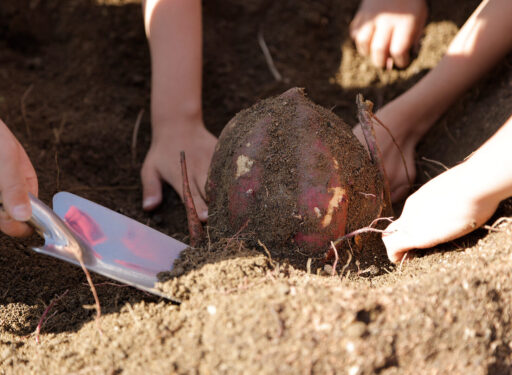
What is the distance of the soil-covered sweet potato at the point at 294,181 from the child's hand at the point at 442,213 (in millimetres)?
80

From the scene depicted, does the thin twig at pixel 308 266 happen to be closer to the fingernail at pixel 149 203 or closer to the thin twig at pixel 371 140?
the thin twig at pixel 371 140

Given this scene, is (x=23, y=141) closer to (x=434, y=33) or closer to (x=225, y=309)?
(x=225, y=309)

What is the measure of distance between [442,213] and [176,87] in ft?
3.15

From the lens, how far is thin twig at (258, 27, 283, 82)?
1738 mm

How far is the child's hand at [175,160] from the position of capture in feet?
Answer: 4.77

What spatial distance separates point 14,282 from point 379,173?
940mm

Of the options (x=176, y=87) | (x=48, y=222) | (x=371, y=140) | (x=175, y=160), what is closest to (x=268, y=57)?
(x=176, y=87)

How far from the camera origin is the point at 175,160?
1482mm

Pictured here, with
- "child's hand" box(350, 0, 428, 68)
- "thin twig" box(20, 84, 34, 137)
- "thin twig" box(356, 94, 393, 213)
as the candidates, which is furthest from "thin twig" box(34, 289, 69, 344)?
"child's hand" box(350, 0, 428, 68)

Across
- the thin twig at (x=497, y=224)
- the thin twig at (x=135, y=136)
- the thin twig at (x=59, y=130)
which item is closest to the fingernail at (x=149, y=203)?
the thin twig at (x=135, y=136)

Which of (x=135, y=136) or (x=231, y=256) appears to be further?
(x=135, y=136)

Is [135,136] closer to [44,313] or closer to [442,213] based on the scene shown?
[44,313]

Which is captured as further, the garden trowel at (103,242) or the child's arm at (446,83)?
the child's arm at (446,83)

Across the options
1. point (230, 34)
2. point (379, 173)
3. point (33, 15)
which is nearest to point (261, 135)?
point (379, 173)
